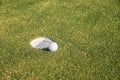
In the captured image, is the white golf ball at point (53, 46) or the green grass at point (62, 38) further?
the white golf ball at point (53, 46)

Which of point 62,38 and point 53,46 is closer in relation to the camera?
point 53,46

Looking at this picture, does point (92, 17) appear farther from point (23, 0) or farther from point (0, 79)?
point (0, 79)

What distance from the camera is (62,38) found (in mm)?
13523

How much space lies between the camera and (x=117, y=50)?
42.0 ft

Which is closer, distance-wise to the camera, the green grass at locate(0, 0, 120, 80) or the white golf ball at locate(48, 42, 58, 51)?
the green grass at locate(0, 0, 120, 80)

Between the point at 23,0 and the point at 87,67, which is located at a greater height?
the point at 23,0

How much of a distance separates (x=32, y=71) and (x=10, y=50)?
214cm

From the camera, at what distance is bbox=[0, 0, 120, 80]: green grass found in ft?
37.0

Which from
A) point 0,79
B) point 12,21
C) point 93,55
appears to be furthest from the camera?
point 12,21

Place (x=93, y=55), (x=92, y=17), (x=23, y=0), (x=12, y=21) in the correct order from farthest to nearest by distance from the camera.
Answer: (x=23, y=0), (x=92, y=17), (x=12, y=21), (x=93, y=55)

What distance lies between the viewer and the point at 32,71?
1120 centimetres

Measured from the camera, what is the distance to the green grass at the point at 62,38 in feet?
37.0

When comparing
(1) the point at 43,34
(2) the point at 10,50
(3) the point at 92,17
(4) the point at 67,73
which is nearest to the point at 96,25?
(3) the point at 92,17

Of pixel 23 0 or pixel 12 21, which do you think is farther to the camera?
pixel 23 0
